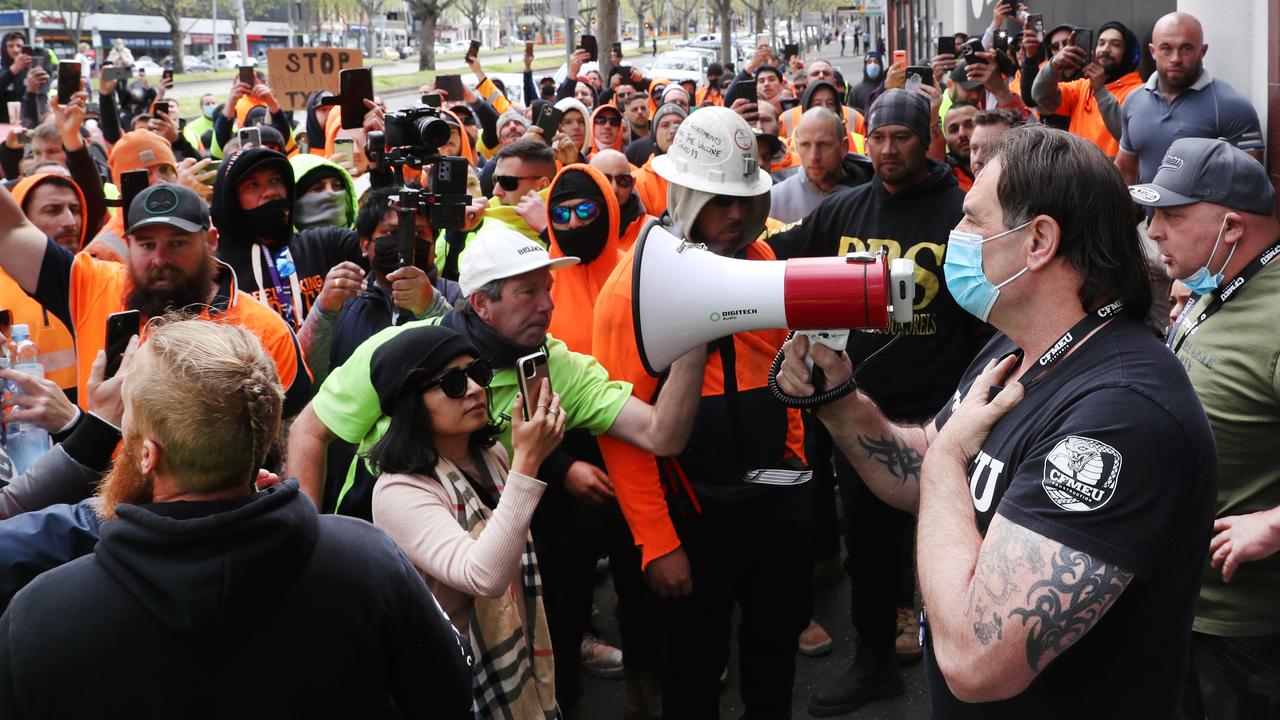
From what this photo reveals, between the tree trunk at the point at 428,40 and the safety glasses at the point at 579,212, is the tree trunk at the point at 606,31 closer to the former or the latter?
the safety glasses at the point at 579,212

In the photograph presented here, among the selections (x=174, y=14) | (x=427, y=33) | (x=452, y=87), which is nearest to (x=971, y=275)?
(x=452, y=87)

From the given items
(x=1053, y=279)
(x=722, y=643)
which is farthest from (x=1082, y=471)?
(x=722, y=643)

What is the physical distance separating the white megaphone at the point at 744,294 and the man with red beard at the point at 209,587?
0.95 m

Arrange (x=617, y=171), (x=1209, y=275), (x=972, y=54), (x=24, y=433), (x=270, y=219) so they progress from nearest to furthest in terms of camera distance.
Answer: (x=24, y=433) → (x=1209, y=275) → (x=270, y=219) → (x=617, y=171) → (x=972, y=54)

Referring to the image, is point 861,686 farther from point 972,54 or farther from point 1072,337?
point 972,54

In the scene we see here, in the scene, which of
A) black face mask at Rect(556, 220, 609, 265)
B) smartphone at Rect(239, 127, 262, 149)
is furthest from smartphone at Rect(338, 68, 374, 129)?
smartphone at Rect(239, 127, 262, 149)

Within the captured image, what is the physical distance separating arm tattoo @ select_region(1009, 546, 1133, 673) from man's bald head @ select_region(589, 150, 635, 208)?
12.9ft

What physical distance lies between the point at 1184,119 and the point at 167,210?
5.04 m

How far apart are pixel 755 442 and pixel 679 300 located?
817 mm

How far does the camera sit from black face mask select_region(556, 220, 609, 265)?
4.40m

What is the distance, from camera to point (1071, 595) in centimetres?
178

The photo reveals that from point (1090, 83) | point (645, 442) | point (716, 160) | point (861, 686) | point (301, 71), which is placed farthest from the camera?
point (301, 71)

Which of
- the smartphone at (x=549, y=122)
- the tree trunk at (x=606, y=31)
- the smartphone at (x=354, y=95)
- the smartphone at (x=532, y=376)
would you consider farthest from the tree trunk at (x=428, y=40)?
the smartphone at (x=532, y=376)

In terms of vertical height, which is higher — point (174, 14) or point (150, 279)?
point (174, 14)
